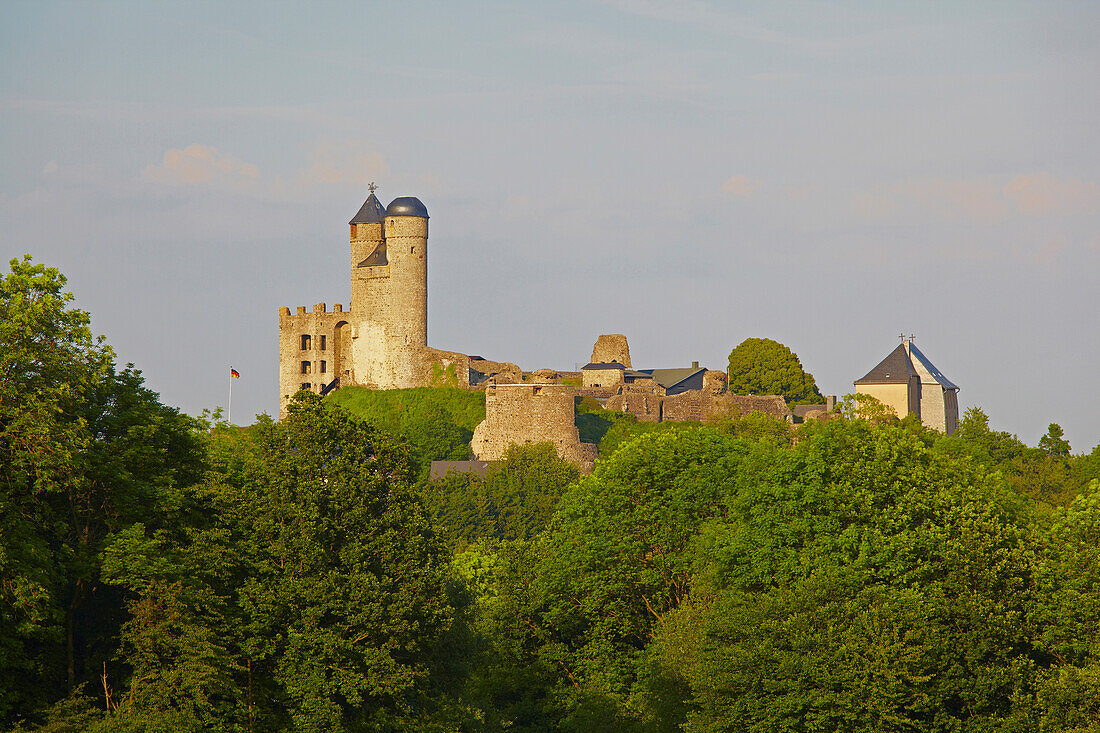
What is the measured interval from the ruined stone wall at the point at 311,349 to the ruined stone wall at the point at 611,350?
55.4 feet

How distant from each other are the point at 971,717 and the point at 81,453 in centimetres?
1932

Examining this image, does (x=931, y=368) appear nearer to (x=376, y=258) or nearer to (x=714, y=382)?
(x=714, y=382)

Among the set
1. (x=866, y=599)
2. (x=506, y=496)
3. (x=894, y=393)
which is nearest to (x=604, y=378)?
(x=894, y=393)

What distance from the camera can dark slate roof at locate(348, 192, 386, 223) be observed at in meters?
87.2

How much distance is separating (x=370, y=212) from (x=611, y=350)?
57.8 ft

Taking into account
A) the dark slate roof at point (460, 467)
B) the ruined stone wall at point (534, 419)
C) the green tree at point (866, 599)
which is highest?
the ruined stone wall at point (534, 419)

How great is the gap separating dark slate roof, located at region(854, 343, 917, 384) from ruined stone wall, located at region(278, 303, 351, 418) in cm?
2933

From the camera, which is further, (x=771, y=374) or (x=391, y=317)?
(x=771, y=374)

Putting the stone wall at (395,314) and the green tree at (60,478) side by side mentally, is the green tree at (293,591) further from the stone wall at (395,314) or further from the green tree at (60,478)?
the stone wall at (395,314)

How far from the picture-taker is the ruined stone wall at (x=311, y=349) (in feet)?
286

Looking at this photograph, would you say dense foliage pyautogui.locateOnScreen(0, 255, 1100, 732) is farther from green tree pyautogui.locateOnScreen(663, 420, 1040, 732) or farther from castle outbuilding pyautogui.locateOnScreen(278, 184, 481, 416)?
castle outbuilding pyautogui.locateOnScreen(278, 184, 481, 416)

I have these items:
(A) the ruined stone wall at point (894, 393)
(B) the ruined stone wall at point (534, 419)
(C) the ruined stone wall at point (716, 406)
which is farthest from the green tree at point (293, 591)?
(A) the ruined stone wall at point (894, 393)

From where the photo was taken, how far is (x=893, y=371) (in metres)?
90.6

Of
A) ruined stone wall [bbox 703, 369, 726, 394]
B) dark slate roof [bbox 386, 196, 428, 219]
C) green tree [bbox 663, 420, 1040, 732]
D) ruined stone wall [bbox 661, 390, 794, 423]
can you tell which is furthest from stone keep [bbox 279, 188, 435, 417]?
green tree [bbox 663, 420, 1040, 732]
